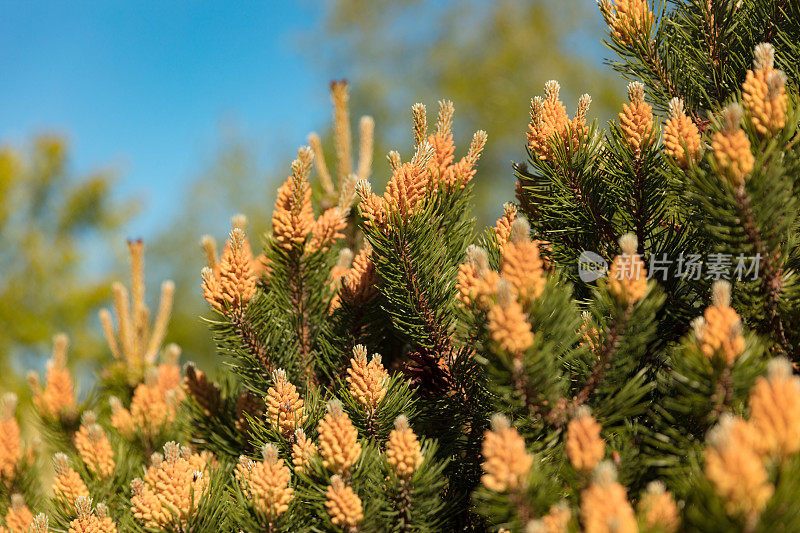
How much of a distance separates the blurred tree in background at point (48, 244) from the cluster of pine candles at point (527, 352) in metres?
10.7

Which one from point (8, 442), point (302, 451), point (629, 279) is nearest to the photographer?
point (629, 279)

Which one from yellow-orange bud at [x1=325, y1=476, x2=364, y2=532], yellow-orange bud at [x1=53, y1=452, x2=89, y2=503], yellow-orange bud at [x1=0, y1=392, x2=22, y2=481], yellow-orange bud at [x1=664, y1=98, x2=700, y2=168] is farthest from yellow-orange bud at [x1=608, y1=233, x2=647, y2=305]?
yellow-orange bud at [x1=0, y1=392, x2=22, y2=481]

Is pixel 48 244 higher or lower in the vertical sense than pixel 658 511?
higher

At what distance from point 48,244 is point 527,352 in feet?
45.0

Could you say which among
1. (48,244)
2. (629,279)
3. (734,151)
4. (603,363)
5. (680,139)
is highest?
(48,244)

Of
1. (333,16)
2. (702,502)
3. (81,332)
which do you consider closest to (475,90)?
(333,16)

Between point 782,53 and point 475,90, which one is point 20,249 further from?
point 782,53

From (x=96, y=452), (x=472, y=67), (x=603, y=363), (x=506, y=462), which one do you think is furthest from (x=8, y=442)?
(x=472, y=67)

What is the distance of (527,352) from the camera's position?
2.70 feet

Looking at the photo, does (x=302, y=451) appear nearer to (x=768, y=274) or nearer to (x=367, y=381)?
(x=367, y=381)

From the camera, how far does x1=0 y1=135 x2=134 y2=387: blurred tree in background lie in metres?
10.8

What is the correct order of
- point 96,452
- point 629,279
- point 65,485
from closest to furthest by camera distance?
point 629,279 < point 65,485 < point 96,452

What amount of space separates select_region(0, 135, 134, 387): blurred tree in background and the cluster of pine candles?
10737 millimetres

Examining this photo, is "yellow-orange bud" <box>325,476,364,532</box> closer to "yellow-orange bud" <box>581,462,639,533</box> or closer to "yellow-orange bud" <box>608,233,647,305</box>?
"yellow-orange bud" <box>581,462,639,533</box>
